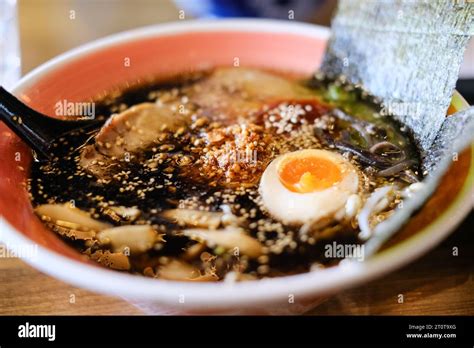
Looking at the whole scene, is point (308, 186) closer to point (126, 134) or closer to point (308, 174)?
point (308, 174)

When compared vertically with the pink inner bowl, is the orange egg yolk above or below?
Answer: below

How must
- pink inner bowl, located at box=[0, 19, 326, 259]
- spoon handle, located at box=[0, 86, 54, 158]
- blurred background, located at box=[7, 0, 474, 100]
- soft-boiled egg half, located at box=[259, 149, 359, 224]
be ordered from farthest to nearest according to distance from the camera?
blurred background, located at box=[7, 0, 474, 100] < pink inner bowl, located at box=[0, 19, 326, 259] < spoon handle, located at box=[0, 86, 54, 158] < soft-boiled egg half, located at box=[259, 149, 359, 224]

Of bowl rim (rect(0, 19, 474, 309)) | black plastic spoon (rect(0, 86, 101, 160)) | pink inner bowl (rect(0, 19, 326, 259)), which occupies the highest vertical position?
pink inner bowl (rect(0, 19, 326, 259))

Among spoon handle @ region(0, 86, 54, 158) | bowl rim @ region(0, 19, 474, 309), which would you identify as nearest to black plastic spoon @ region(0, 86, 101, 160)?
spoon handle @ region(0, 86, 54, 158)

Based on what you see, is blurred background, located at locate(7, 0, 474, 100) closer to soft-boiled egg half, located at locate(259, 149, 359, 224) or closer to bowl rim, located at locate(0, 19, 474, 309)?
soft-boiled egg half, located at locate(259, 149, 359, 224)

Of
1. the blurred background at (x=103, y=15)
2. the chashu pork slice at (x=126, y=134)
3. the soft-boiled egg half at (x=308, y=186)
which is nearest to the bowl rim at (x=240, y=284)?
the soft-boiled egg half at (x=308, y=186)

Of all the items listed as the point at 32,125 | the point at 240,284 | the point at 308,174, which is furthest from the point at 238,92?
the point at 240,284

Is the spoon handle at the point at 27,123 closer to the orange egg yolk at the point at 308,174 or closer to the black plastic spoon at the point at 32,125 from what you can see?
the black plastic spoon at the point at 32,125
